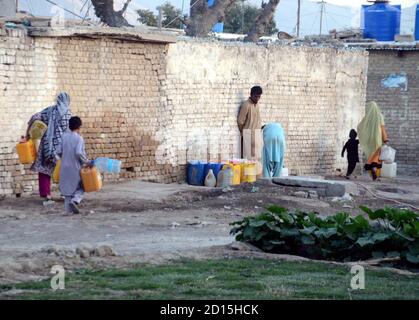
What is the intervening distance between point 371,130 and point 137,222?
10057 millimetres

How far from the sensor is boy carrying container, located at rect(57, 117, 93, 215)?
42.7 ft

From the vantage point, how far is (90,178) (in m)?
13.0

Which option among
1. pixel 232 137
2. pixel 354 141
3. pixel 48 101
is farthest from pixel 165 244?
pixel 354 141

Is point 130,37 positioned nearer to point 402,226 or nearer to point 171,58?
point 171,58

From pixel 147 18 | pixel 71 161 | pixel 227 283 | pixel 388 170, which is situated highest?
pixel 147 18

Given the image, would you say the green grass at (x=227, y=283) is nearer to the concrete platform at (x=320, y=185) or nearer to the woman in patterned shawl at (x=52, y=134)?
the woman in patterned shawl at (x=52, y=134)

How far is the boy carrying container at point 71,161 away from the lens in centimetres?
1301

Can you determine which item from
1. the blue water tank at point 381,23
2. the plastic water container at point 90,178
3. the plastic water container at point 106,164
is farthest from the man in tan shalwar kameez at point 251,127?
the blue water tank at point 381,23

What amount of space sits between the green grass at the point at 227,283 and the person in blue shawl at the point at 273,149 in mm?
9222

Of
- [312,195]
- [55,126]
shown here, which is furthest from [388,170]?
[55,126]

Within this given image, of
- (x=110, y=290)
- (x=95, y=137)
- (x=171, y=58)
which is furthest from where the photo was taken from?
(x=171, y=58)

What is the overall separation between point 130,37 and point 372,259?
7.64m

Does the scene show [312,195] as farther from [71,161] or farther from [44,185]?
[71,161]

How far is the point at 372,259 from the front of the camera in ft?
32.8
